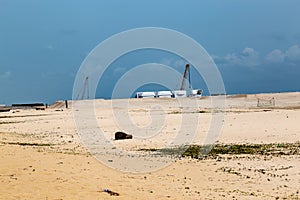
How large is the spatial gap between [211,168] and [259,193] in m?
4.45

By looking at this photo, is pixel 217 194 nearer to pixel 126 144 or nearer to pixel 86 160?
pixel 86 160

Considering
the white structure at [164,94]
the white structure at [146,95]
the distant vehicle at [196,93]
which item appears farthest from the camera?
the distant vehicle at [196,93]

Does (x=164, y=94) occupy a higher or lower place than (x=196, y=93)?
lower

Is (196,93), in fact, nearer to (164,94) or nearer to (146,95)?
(164,94)

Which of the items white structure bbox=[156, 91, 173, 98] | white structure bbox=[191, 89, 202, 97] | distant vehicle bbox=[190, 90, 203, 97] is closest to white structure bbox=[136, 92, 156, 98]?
white structure bbox=[156, 91, 173, 98]

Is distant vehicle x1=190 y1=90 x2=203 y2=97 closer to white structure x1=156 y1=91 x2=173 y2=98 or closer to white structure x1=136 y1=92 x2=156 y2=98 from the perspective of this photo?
white structure x1=156 y1=91 x2=173 y2=98

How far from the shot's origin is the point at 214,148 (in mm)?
23656

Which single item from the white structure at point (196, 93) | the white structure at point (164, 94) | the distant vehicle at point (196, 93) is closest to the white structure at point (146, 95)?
the white structure at point (164, 94)

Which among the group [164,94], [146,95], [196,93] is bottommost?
[146,95]

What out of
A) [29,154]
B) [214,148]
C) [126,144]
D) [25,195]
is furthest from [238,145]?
[25,195]

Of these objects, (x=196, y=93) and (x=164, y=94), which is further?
(x=196, y=93)

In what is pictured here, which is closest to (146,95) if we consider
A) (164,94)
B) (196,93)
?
(164,94)

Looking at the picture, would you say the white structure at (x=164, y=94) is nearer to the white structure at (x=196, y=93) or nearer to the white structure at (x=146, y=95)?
the white structure at (x=146, y=95)

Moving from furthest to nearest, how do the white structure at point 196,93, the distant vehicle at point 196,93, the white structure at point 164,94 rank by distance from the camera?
the white structure at point 196,93 < the distant vehicle at point 196,93 < the white structure at point 164,94
